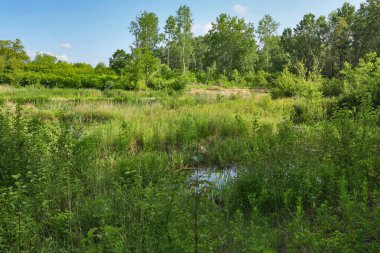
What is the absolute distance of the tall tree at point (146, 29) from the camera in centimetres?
3744

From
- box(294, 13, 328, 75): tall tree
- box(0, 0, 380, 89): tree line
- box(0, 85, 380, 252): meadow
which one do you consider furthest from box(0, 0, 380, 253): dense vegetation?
box(294, 13, 328, 75): tall tree

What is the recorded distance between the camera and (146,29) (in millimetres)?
38062

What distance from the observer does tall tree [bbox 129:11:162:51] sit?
37438 mm

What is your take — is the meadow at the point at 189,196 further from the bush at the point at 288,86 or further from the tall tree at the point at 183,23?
the tall tree at the point at 183,23

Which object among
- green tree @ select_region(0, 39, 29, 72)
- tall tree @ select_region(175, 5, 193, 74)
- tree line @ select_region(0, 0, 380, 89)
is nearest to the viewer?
green tree @ select_region(0, 39, 29, 72)

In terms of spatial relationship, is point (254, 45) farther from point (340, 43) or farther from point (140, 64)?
point (140, 64)

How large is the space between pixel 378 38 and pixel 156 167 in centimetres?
3809

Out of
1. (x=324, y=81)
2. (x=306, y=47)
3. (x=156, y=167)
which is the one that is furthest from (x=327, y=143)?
(x=306, y=47)

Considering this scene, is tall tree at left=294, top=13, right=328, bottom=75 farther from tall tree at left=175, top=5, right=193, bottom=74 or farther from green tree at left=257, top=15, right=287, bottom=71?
tall tree at left=175, top=5, right=193, bottom=74

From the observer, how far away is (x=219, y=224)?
9.25ft

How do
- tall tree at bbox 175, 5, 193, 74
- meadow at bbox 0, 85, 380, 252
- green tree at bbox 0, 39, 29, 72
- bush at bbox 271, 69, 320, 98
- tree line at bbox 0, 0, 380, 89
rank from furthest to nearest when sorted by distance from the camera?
tall tree at bbox 175, 5, 193, 74
tree line at bbox 0, 0, 380, 89
green tree at bbox 0, 39, 29, 72
bush at bbox 271, 69, 320, 98
meadow at bbox 0, 85, 380, 252

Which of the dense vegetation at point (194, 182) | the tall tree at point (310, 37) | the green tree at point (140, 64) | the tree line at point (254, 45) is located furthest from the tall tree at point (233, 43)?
the dense vegetation at point (194, 182)

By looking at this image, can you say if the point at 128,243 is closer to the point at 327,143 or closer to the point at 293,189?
the point at 293,189

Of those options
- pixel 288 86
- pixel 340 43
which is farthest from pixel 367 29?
pixel 288 86
